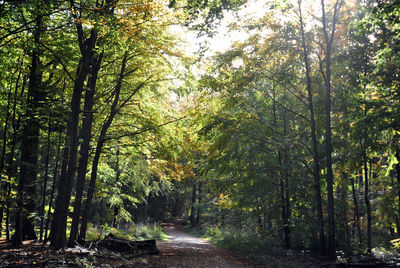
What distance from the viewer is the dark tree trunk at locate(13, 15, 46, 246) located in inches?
383

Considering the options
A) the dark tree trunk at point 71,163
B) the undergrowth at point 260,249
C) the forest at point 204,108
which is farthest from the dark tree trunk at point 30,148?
the undergrowth at point 260,249

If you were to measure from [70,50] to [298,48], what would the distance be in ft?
28.4

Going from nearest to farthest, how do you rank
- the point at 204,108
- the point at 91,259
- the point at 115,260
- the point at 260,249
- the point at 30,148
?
the point at 91,259, the point at 115,260, the point at 30,148, the point at 260,249, the point at 204,108

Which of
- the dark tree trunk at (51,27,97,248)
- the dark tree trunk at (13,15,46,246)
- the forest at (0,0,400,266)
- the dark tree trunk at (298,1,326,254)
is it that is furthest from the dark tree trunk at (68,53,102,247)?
the dark tree trunk at (298,1,326,254)

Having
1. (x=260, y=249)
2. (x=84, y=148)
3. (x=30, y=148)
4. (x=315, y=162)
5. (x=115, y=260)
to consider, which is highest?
(x=30, y=148)

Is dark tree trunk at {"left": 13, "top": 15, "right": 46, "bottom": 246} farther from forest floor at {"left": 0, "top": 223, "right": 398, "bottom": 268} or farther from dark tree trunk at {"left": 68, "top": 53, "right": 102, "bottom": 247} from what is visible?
dark tree trunk at {"left": 68, "top": 53, "right": 102, "bottom": 247}

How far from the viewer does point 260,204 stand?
1373 cm

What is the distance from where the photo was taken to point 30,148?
11.8m

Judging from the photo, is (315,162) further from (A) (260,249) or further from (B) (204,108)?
(B) (204,108)

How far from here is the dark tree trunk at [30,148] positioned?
974 cm

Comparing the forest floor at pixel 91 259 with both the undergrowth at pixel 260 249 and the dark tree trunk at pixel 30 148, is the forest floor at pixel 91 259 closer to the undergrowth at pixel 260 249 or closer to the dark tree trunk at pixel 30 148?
the undergrowth at pixel 260 249

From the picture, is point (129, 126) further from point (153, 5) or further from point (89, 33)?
point (153, 5)

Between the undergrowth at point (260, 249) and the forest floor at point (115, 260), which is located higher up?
the forest floor at point (115, 260)

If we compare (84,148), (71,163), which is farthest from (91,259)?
(84,148)
